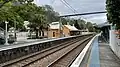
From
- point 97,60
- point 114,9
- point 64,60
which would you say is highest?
point 114,9

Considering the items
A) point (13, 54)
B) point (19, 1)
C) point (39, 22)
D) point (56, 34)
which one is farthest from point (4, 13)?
point (56, 34)

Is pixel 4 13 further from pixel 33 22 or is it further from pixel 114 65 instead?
pixel 33 22

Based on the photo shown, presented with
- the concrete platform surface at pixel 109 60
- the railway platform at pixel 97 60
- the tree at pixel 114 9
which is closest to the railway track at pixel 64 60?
the railway platform at pixel 97 60

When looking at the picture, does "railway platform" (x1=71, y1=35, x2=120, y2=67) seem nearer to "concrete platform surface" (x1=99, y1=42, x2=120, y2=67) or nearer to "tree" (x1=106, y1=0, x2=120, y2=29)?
"concrete platform surface" (x1=99, y1=42, x2=120, y2=67)

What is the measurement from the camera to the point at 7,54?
55.6ft

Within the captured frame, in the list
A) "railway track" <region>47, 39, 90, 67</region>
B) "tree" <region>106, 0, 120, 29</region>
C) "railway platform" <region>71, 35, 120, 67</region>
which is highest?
"tree" <region>106, 0, 120, 29</region>

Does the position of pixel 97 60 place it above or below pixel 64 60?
above

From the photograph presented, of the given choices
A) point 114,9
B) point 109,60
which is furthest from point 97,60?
point 114,9

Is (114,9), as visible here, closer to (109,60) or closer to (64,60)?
(109,60)

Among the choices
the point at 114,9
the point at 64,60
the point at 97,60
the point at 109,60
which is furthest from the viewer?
the point at 64,60

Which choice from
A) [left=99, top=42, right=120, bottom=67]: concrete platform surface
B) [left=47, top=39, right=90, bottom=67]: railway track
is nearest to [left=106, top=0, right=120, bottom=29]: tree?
[left=99, top=42, right=120, bottom=67]: concrete platform surface

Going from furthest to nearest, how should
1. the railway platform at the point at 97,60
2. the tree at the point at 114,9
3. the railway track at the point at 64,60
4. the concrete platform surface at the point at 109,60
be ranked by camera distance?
1. the railway track at the point at 64,60
2. the concrete platform surface at the point at 109,60
3. the tree at the point at 114,9
4. the railway platform at the point at 97,60

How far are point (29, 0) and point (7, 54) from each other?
12.6 meters

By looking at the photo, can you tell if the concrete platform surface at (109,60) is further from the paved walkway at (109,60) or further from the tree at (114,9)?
the tree at (114,9)
